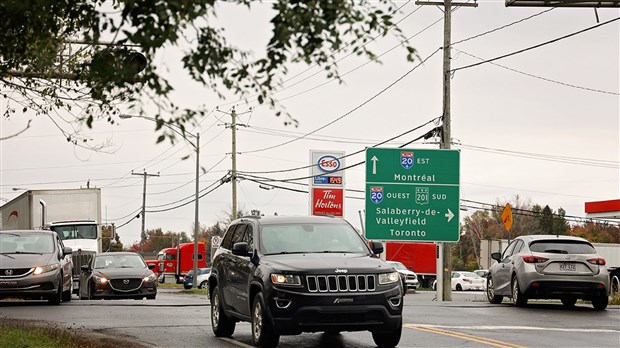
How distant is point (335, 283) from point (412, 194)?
17.4 meters

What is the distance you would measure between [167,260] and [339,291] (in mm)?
64820

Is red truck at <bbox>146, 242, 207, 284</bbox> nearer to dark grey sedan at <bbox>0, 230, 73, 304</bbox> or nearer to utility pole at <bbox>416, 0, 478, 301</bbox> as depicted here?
utility pole at <bbox>416, 0, 478, 301</bbox>

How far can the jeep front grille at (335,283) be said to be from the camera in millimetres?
13062

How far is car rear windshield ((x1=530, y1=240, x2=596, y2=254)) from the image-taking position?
2247 centimetres

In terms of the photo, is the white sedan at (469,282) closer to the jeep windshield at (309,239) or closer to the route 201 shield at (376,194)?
the route 201 shield at (376,194)

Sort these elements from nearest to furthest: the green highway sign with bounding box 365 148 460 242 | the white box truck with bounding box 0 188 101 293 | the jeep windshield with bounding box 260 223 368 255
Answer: the jeep windshield with bounding box 260 223 368 255 → the green highway sign with bounding box 365 148 460 242 → the white box truck with bounding box 0 188 101 293

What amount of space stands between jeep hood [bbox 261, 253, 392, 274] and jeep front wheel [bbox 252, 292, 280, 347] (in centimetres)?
49

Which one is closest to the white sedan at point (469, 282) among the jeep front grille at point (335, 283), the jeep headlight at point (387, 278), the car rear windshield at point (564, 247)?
the car rear windshield at point (564, 247)

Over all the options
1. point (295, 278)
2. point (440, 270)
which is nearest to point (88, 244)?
point (440, 270)

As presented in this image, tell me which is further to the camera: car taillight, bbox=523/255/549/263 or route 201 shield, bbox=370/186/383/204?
route 201 shield, bbox=370/186/383/204

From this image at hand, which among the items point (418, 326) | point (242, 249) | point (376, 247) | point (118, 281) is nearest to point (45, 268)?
point (118, 281)

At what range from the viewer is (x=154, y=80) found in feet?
24.3

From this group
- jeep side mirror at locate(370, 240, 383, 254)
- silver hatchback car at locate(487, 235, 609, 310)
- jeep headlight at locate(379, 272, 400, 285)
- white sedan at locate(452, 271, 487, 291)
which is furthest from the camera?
white sedan at locate(452, 271, 487, 291)

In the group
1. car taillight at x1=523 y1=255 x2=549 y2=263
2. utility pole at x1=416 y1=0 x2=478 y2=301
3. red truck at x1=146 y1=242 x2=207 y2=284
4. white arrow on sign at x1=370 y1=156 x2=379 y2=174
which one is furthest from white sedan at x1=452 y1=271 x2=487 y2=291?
car taillight at x1=523 y1=255 x2=549 y2=263
